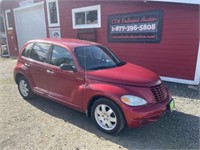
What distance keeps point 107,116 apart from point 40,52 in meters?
2.35

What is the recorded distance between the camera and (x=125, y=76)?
3.48 metres

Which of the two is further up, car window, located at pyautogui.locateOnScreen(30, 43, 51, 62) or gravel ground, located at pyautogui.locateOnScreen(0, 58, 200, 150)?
car window, located at pyautogui.locateOnScreen(30, 43, 51, 62)

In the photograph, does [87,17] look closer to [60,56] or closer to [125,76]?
[60,56]

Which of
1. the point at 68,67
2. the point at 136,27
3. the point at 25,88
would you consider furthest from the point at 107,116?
the point at 136,27

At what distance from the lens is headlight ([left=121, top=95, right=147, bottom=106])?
10.3 feet

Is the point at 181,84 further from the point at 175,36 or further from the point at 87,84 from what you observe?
the point at 87,84

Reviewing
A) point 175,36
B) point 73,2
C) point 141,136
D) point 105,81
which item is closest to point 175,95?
point 175,36

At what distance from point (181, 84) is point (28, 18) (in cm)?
1023

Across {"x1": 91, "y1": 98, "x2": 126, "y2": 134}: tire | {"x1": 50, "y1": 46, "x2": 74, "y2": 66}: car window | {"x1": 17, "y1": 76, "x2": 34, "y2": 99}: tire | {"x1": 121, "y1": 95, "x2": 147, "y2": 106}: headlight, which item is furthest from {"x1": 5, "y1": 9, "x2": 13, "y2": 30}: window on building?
{"x1": 121, "y1": 95, "x2": 147, "y2": 106}: headlight

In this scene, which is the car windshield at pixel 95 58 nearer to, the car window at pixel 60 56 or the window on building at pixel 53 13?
the car window at pixel 60 56

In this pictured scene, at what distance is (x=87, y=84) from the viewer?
3611 millimetres

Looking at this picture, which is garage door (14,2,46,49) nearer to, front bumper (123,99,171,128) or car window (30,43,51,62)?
car window (30,43,51,62)

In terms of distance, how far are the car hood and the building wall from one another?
2.99 metres

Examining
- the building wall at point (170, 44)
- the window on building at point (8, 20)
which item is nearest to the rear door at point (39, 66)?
the building wall at point (170, 44)
